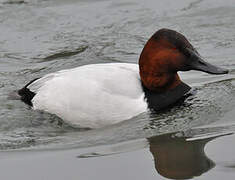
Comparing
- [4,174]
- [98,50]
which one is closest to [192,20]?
[98,50]

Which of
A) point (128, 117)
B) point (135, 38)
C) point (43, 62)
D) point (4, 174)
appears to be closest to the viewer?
point (4, 174)

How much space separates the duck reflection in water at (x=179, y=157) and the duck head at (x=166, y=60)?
815 millimetres

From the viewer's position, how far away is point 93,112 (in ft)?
18.9

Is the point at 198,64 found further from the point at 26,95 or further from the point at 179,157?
the point at 26,95

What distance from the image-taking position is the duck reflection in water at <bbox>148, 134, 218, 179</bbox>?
14.6ft

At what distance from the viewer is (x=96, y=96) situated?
5770 millimetres

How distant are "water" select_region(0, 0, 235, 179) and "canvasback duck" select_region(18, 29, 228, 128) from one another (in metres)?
0.12

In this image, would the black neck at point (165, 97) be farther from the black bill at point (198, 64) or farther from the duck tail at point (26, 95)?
the duck tail at point (26, 95)

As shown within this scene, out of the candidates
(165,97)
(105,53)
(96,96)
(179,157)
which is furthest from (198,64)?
(105,53)

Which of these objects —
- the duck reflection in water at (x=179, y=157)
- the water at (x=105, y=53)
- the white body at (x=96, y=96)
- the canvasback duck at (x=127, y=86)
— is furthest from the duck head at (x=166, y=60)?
the duck reflection in water at (x=179, y=157)

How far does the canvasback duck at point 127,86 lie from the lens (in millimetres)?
5723

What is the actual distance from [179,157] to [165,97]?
4.14ft

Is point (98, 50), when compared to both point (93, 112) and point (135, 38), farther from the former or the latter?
point (93, 112)

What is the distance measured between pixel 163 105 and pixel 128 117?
0.41 m
